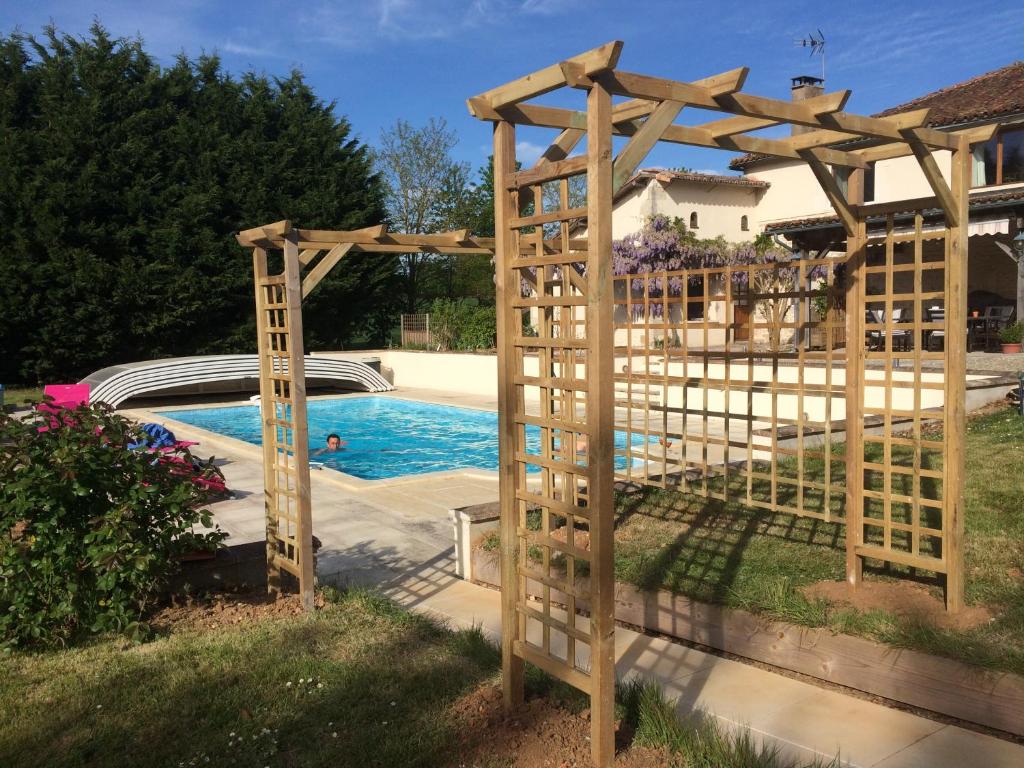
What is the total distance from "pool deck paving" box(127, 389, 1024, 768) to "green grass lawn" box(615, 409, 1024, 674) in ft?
1.23

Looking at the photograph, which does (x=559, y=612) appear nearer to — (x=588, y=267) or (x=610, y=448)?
(x=610, y=448)

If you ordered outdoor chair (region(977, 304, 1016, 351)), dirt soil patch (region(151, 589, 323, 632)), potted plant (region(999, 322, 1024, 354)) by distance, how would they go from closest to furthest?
dirt soil patch (region(151, 589, 323, 632)) < potted plant (region(999, 322, 1024, 354)) < outdoor chair (region(977, 304, 1016, 351))

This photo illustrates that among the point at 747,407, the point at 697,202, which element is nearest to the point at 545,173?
the point at 747,407

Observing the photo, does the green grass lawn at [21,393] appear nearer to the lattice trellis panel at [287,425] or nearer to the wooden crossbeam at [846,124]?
the lattice trellis panel at [287,425]

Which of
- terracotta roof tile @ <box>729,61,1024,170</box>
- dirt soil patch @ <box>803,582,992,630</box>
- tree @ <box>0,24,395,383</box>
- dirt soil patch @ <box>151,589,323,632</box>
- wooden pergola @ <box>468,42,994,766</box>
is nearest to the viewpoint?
wooden pergola @ <box>468,42,994,766</box>

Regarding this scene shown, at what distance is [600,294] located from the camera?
2783 mm

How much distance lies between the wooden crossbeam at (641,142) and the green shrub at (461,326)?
19280mm

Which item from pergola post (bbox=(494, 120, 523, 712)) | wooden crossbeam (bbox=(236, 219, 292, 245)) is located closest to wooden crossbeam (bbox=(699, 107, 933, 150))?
pergola post (bbox=(494, 120, 523, 712))

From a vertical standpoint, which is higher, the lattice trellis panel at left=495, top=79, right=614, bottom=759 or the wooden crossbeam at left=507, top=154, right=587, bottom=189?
the wooden crossbeam at left=507, top=154, right=587, bottom=189

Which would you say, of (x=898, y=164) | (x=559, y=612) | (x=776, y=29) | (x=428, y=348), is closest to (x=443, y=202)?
(x=428, y=348)

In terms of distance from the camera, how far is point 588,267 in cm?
280

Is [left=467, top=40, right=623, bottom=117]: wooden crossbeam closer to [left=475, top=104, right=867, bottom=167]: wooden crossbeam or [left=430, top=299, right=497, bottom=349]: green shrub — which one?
[left=475, top=104, right=867, bottom=167]: wooden crossbeam

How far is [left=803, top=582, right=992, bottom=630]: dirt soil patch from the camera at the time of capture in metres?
4.06

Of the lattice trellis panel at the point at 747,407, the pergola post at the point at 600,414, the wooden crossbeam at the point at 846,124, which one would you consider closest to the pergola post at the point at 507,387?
the pergola post at the point at 600,414
